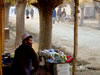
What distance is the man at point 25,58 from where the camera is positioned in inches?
164

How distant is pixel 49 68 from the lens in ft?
18.4

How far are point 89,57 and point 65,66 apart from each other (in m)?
4.65

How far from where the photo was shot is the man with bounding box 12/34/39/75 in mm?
4168

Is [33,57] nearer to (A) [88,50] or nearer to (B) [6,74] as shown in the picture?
(B) [6,74]

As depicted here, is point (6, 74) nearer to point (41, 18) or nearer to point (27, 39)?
point (27, 39)

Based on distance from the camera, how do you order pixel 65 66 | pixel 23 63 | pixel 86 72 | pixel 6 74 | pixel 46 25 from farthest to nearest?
pixel 46 25 → pixel 86 72 → pixel 65 66 → pixel 6 74 → pixel 23 63

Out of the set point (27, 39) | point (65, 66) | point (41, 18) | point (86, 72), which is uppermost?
point (41, 18)

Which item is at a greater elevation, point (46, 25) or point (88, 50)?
point (46, 25)

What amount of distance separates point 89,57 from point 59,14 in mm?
18230

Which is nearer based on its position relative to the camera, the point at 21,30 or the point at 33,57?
the point at 33,57

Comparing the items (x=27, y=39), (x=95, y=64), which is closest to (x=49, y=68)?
(x=27, y=39)

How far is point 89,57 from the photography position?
9.74 meters

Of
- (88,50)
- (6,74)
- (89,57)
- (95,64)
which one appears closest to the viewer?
(6,74)

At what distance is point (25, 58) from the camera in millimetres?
4234
